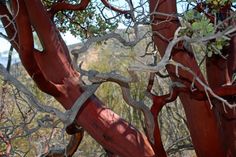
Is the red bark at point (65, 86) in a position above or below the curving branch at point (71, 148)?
above

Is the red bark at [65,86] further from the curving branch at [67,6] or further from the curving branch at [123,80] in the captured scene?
the curving branch at [67,6]

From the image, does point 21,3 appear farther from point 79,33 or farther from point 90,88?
point 79,33

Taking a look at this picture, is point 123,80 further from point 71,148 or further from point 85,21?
point 85,21

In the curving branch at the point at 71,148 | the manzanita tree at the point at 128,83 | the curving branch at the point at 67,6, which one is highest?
the curving branch at the point at 67,6

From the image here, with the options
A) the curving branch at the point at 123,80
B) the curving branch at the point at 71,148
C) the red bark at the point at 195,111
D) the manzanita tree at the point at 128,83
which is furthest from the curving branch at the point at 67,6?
the curving branch at the point at 71,148

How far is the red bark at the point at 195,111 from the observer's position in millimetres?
2580

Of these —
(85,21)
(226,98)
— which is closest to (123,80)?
(226,98)

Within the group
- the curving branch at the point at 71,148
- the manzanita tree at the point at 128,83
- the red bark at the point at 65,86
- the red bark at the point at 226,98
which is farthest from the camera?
the curving branch at the point at 71,148

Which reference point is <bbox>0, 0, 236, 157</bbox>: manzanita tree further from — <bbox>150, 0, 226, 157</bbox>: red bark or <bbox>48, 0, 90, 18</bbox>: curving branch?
<bbox>48, 0, 90, 18</bbox>: curving branch

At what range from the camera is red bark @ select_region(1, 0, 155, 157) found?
103 inches

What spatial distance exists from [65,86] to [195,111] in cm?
75

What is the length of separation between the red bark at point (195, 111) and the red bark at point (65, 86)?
0.28m

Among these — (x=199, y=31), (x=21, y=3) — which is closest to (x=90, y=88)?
(x=21, y=3)

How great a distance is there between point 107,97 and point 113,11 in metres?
4.28
